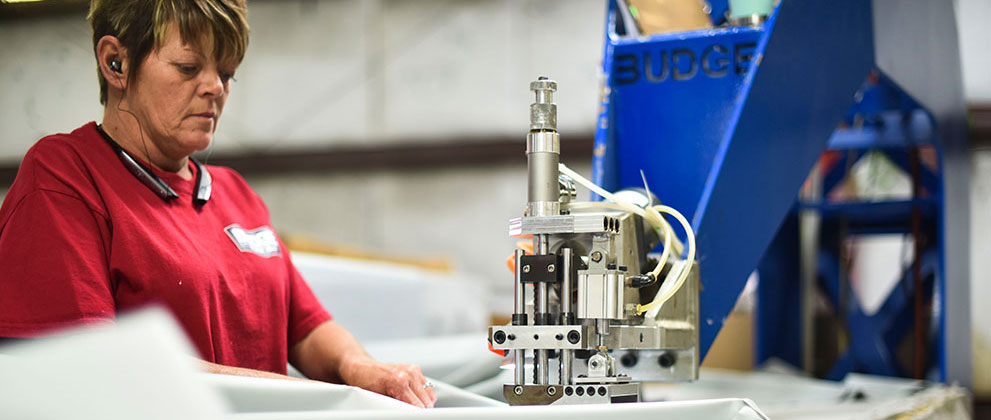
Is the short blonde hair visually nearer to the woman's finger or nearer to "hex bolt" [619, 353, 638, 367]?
the woman's finger

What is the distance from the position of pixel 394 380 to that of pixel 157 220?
1.44 ft

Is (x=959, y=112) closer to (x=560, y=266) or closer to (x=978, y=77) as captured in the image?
(x=978, y=77)

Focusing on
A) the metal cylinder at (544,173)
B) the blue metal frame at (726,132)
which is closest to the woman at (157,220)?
the metal cylinder at (544,173)

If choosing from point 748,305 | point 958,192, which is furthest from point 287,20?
point 958,192

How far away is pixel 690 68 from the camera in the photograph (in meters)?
1.91

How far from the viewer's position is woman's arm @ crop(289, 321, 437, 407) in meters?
1.49

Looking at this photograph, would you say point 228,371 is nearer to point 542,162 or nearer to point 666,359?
point 542,162

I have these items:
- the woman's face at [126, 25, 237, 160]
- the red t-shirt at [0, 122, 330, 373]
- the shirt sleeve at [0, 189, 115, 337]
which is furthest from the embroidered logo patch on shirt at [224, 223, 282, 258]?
the shirt sleeve at [0, 189, 115, 337]

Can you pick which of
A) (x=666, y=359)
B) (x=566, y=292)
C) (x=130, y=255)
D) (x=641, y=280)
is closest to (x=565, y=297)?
(x=566, y=292)

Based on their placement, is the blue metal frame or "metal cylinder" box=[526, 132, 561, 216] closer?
"metal cylinder" box=[526, 132, 561, 216]

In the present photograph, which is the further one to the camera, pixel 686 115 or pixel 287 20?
pixel 287 20

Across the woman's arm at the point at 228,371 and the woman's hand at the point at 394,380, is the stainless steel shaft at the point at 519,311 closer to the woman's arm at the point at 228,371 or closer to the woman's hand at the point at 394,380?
the woman's hand at the point at 394,380

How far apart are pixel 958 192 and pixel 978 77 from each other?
8.58 ft

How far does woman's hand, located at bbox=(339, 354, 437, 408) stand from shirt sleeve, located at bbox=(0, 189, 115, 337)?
43 cm
